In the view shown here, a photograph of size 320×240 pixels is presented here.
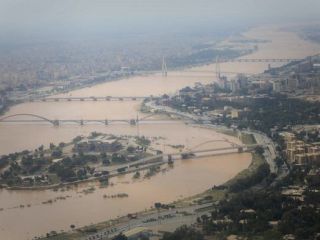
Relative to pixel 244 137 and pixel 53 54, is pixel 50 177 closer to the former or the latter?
pixel 244 137

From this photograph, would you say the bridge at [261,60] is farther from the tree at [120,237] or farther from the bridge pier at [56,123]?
the tree at [120,237]

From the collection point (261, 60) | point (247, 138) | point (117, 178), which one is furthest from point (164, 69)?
point (117, 178)

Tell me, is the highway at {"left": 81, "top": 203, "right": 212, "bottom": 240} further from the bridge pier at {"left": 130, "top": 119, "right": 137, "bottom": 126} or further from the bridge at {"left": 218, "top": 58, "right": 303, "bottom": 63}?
the bridge at {"left": 218, "top": 58, "right": 303, "bottom": 63}

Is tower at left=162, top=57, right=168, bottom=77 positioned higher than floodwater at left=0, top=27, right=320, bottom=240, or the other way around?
tower at left=162, top=57, right=168, bottom=77

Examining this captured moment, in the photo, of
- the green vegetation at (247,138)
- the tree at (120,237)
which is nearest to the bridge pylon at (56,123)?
the green vegetation at (247,138)

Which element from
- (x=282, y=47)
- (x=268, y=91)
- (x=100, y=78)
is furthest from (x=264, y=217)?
(x=282, y=47)

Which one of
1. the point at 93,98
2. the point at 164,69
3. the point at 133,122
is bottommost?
the point at 133,122

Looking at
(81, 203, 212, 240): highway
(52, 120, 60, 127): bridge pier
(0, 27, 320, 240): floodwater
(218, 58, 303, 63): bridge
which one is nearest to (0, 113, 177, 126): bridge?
(52, 120, 60, 127): bridge pier

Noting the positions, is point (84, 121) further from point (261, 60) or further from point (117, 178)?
point (261, 60)
